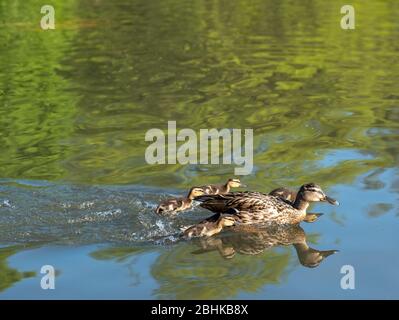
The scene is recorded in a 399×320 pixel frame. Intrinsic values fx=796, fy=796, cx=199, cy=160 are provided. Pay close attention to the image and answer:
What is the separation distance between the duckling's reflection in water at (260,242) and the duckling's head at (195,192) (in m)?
0.61

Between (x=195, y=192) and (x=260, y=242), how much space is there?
1.01 metres

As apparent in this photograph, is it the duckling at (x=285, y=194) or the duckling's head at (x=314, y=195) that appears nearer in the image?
the duckling's head at (x=314, y=195)

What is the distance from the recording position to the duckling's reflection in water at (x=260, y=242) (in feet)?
22.8

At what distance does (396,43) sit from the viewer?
17.8 meters

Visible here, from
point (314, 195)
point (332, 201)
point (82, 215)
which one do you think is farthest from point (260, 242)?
point (82, 215)

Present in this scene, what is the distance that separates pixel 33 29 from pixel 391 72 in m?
9.64

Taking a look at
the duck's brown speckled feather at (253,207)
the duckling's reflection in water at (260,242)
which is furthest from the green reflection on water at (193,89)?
the duckling's reflection in water at (260,242)

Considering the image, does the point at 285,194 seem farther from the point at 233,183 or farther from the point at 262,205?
the point at 262,205

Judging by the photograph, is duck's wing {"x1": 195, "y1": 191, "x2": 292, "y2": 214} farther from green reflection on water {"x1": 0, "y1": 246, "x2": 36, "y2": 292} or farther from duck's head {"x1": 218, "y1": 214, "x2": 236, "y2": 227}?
green reflection on water {"x1": 0, "y1": 246, "x2": 36, "y2": 292}

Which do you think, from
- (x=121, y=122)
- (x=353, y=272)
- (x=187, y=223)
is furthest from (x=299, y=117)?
(x=353, y=272)

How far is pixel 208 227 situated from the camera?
732 cm

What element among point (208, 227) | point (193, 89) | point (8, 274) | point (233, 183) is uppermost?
point (193, 89)

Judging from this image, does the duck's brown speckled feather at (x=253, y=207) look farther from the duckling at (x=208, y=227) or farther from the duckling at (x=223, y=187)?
the duckling at (x=223, y=187)
